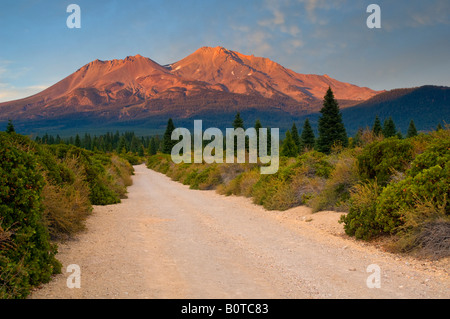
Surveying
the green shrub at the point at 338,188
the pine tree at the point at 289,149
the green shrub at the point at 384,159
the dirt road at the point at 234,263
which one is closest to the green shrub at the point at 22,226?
the dirt road at the point at 234,263

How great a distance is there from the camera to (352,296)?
4.93 m

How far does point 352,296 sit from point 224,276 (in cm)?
197

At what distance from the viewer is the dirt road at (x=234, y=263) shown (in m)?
5.15

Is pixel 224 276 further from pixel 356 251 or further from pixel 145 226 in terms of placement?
pixel 145 226

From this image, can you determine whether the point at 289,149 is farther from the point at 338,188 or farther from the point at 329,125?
the point at 338,188

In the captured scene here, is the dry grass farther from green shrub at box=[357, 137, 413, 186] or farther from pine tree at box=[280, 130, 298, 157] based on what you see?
pine tree at box=[280, 130, 298, 157]

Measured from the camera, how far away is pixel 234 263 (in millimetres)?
6668

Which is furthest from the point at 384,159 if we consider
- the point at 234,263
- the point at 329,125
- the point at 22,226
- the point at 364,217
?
the point at 329,125

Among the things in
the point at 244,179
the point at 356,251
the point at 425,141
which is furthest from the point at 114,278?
the point at 244,179

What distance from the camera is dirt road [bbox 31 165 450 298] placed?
16.9 feet

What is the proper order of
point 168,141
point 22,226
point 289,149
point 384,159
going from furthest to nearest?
point 168,141, point 289,149, point 384,159, point 22,226

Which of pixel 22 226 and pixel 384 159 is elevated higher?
pixel 384 159

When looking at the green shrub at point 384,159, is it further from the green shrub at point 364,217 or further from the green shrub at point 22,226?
the green shrub at point 22,226

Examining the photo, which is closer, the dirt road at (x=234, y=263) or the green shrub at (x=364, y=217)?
the dirt road at (x=234, y=263)
